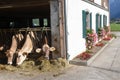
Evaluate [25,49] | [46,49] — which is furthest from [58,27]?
[25,49]

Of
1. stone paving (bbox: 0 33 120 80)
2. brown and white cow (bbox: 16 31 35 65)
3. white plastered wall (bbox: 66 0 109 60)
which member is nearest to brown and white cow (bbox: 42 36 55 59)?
brown and white cow (bbox: 16 31 35 65)

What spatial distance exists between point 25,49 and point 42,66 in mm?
1159

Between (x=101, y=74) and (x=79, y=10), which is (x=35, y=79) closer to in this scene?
(x=101, y=74)

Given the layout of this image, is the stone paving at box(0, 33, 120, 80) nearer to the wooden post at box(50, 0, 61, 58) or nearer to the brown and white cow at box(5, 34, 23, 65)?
the brown and white cow at box(5, 34, 23, 65)

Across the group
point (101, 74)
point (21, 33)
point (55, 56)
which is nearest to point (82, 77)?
point (101, 74)

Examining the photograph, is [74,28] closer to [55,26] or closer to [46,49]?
[55,26]

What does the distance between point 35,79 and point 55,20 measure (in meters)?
3.25

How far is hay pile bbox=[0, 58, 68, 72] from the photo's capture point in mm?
11547

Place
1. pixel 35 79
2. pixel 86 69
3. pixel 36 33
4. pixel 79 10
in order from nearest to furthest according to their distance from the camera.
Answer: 1. pixel 35 79
2. pixel 86 69
3. pixel 36 33
4. pixel 79 10

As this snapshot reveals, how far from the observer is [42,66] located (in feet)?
38.2

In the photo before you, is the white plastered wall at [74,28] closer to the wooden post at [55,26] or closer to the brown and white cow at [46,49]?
the wooden post at [55,26]

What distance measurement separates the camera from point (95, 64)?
12.7 m

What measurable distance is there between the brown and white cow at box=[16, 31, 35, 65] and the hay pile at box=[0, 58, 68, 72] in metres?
0.30

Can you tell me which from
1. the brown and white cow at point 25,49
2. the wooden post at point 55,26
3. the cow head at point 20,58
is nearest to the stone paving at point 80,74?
the cow head at point 20,58
